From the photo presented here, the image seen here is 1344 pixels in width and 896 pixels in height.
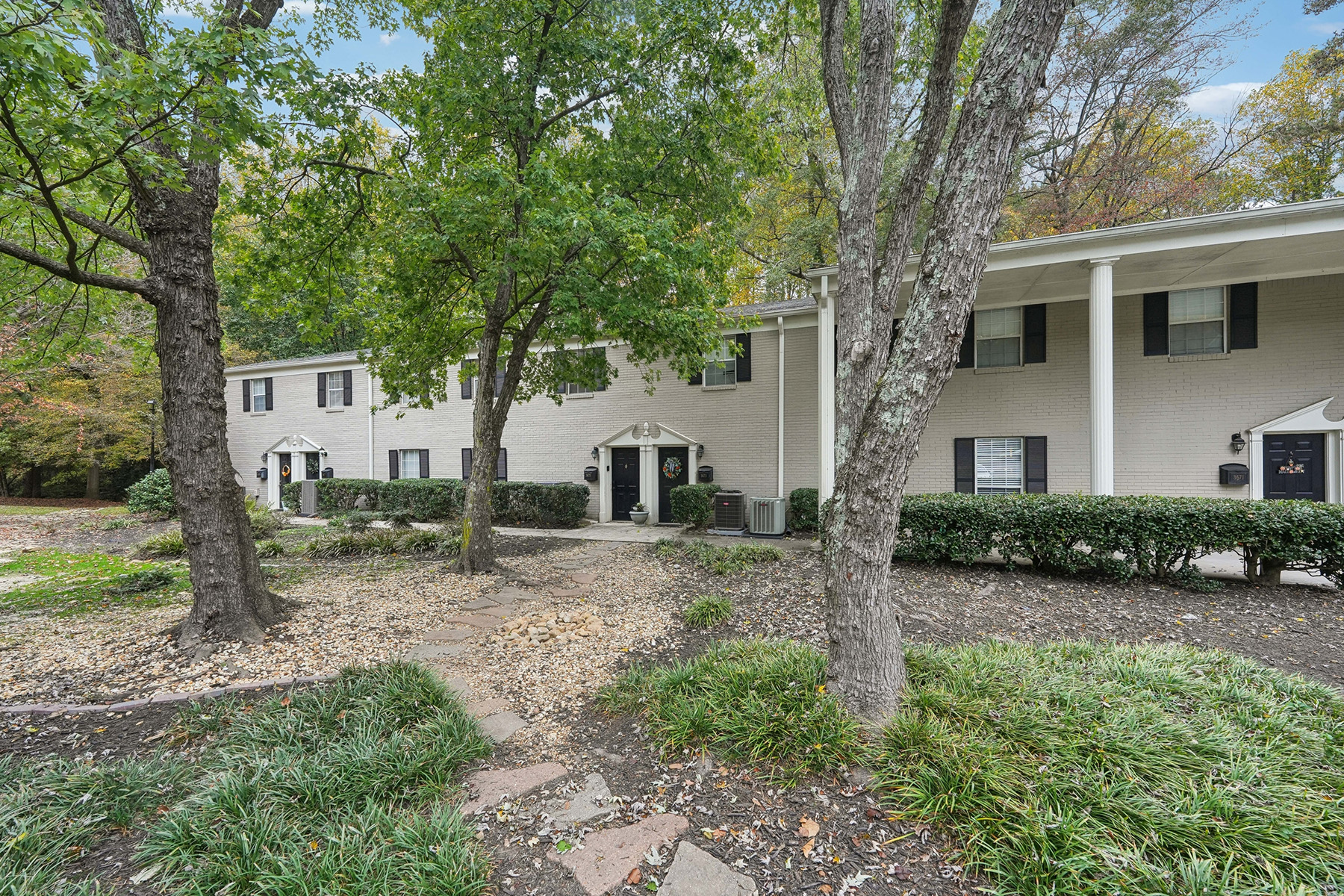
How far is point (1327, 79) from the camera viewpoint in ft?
40.5

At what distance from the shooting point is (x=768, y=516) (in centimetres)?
1016

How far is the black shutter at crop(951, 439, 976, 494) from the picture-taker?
10031 millimetres

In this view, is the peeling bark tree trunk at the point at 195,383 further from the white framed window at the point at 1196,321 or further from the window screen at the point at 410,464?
the white framed window at the point at 1196,321

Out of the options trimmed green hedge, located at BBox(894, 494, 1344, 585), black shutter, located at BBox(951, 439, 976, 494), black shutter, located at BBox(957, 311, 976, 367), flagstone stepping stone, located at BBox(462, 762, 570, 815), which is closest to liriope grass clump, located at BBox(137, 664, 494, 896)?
flagstone stepping stone, located at BBox(462, 762, 570, 815)

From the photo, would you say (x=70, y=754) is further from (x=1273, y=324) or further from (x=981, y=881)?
(x=1273, y=324)

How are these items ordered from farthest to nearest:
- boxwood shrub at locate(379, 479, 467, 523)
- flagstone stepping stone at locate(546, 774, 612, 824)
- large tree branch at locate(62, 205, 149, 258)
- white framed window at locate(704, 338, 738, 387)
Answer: boxwood shrub at locate(379, 479, 467, 523), white framed window at locate(704, 338, 738, 387), large tree branch at locate(62, 205, 149, 258), flagstone stepping stone at locate(546, 774, 612, 824)

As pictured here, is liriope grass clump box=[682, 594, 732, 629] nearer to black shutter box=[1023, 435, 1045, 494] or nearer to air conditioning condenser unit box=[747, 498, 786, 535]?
air conditioning condenser unit box=[747, 498, 786, 535]

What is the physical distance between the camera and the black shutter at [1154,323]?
353 inches

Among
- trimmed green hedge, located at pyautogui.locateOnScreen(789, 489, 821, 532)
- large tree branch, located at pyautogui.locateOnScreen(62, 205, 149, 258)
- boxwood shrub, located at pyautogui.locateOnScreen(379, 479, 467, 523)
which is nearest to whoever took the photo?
large tree branch, located at pyautogui.locateOnScreen(62, 205, 149, 258)

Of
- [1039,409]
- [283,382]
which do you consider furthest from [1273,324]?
[283,382]

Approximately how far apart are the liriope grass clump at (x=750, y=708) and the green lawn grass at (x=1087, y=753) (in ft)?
0.04

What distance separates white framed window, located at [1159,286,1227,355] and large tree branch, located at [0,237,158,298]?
1356 cm

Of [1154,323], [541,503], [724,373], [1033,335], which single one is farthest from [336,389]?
[1154,323]

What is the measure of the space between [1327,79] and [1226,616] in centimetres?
1614
